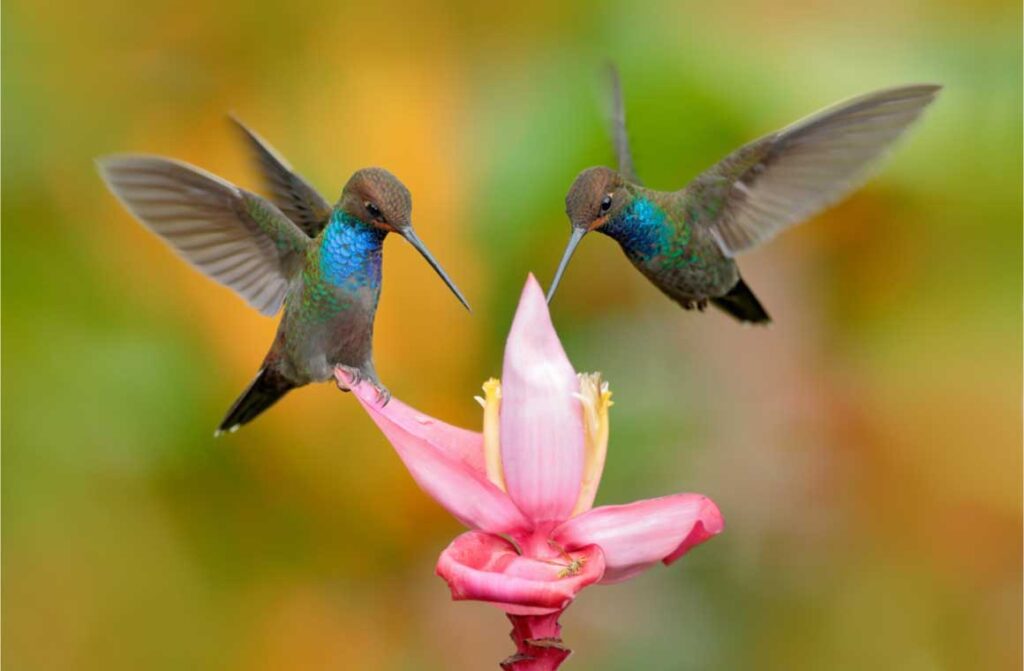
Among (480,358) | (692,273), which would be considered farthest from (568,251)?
(480,358)

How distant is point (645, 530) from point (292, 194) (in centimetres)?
35

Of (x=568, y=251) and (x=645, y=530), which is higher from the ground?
(x=568, y=251)

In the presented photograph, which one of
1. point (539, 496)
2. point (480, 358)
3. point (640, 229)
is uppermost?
point (640, 229)

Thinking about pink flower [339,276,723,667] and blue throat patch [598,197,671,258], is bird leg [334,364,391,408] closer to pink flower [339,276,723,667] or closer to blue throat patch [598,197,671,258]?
pink flower [339,276,723,667]

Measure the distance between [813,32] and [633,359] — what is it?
506 mm

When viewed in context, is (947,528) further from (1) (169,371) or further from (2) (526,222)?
(1) (169,371)

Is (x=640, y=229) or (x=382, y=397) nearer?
(x=382, y=397)

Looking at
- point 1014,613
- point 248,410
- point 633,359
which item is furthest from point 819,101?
point 248,410

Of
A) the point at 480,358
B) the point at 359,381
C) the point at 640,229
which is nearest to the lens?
the point at 359,381

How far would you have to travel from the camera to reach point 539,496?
0.60m

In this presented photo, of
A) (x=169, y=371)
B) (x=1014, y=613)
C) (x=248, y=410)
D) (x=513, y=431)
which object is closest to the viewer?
(x=513, y=431)

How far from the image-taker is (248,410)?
2.79 ft

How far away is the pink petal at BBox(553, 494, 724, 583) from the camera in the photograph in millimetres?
578

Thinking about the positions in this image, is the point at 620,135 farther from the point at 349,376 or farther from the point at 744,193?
the point at 349,376
